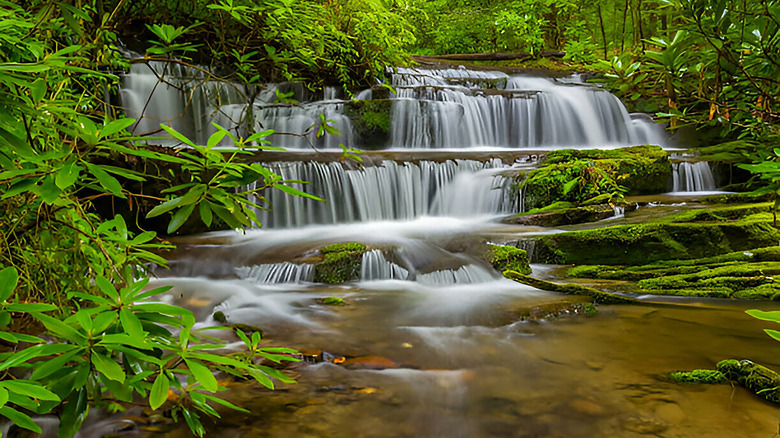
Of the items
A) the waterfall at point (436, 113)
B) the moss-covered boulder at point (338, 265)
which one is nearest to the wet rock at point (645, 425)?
the moss-covered boulder at point (338, 265)

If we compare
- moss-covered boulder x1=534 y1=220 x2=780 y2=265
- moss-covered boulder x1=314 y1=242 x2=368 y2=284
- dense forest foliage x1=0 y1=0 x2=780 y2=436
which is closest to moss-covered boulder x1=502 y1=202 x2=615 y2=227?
moss-covered boulder x1=534 y1=220 x2=780 y2=265


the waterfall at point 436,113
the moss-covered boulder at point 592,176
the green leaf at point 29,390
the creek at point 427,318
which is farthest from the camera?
the waterfall at point 436,113

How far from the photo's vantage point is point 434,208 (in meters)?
7.54

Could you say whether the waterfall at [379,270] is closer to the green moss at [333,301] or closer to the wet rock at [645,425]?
the green moss at [333,301]

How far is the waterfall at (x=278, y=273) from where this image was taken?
189 inches

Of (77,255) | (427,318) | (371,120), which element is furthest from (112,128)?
(371,120)

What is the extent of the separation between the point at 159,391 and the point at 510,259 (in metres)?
4.08

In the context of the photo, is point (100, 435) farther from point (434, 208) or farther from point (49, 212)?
point (434, 208)

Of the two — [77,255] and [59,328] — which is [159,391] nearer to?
[59,328]

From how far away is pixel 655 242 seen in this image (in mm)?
4898

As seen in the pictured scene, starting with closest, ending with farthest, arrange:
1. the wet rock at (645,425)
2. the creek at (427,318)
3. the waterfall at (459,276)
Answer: the wet rock at (645,425), the creek at (427,318), the waterfall at (459,276)

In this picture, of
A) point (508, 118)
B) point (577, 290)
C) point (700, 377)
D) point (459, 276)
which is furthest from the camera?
point (508, 118)

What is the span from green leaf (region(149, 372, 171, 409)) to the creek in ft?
2.15

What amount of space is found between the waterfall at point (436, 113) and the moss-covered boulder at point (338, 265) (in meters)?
4.11
